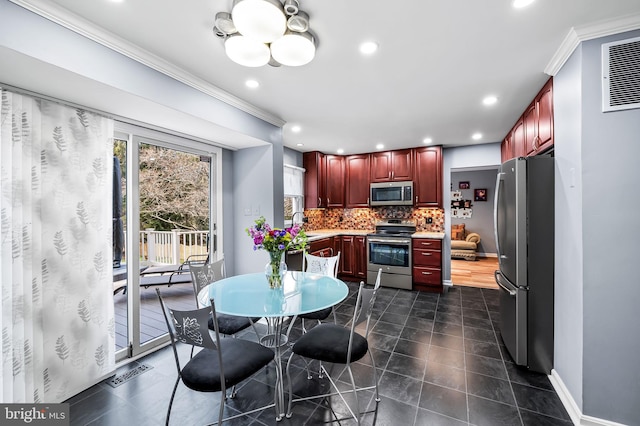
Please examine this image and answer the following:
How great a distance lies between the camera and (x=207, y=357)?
161 cm

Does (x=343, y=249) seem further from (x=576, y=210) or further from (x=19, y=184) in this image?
(x=19, y=184)

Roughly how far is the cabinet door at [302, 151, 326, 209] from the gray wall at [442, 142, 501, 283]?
225 cm

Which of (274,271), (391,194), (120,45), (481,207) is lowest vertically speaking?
(274,271)

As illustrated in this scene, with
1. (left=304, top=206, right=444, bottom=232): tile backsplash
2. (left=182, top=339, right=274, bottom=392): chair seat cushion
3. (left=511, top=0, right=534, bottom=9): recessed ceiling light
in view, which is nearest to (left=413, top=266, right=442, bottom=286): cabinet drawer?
(left=304, top=206, right=444, bottom=232): tile backsplash

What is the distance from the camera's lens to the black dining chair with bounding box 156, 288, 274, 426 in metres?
1.37

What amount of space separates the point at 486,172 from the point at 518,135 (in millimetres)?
4776

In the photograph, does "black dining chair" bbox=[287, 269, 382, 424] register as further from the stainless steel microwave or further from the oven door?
the stainless steel microwave

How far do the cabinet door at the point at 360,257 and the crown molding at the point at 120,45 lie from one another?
3.27 metres

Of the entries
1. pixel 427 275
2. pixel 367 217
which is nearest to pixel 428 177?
pixel 367 217

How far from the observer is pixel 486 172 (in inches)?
294

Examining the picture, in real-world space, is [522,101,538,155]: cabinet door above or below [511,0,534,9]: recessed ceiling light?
below

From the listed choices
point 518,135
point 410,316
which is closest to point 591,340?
point 410,316

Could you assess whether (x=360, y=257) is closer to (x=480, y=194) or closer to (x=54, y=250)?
(x=54, y=250)

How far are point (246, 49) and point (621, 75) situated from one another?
224 centimetres
